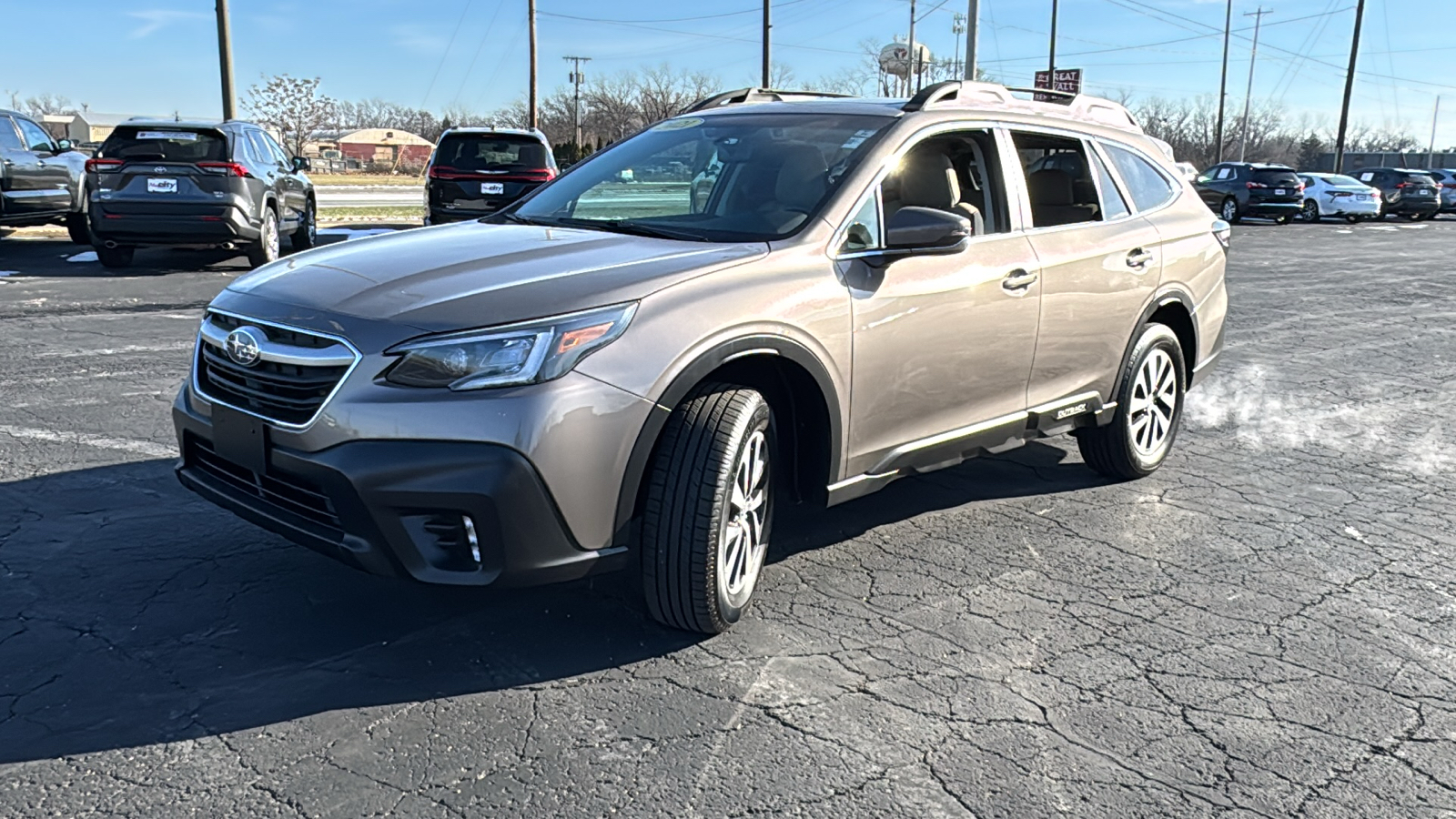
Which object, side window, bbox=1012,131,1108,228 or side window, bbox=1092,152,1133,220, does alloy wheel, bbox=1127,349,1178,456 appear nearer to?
→ side window, bbox=1092,152,1133,220

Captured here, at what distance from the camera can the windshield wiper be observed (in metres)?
4.14

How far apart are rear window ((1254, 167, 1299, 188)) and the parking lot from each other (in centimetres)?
2906

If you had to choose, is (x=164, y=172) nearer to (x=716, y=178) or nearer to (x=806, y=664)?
(x=716, y=178)

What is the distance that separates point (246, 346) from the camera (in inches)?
136

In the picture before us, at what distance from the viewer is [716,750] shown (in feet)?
10.2

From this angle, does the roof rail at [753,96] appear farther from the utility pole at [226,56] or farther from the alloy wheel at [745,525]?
the utility pole at [226,56]

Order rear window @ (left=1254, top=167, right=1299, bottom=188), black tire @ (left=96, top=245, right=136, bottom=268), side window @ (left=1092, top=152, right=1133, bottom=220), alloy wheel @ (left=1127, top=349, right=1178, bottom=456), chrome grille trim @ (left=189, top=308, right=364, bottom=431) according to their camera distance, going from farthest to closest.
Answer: rear window @ (left=1254, top=167, right=1299, bottom=188) < black tire @ (left=96, top=245, right=136, bottom=268) < alloy wheel @ (left=1127, top=349, right=1178, bottom=456) < side window @ (left=1092, top=152, right=1133, bottom=220) < chrome grille trim @ (left=189, top=308, right=364, bottom=431)

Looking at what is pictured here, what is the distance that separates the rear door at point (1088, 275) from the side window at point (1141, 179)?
0.02 metres

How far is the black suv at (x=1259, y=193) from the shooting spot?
31938mm

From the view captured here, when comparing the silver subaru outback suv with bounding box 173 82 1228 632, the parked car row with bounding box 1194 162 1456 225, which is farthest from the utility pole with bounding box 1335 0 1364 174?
the silver subaru outback suv with bounding box 173 82 1228 632

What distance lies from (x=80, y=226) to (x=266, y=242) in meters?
4.62

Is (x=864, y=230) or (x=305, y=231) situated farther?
(x=305, y=231)

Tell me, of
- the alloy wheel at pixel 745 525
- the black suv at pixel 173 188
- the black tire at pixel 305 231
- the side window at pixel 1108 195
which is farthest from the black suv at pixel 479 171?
the alloy wheel at pixel 745 525

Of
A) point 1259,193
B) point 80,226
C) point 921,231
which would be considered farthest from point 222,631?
point 1259,193
